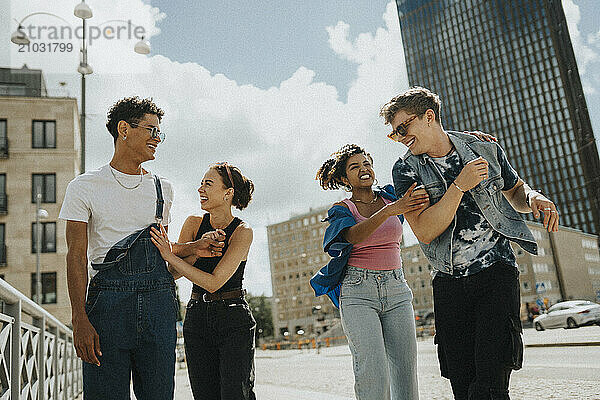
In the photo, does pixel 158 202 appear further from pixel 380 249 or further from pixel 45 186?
pixel 45 186

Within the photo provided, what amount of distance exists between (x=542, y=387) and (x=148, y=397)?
→ 6987 millimetres

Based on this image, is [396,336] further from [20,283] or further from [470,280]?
[20,283]

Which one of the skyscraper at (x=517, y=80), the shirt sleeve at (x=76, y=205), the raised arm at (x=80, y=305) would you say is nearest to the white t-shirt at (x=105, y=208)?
the shirt sleeve at (x=76, y=205)

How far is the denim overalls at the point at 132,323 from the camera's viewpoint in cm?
287

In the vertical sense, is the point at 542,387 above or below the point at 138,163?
below

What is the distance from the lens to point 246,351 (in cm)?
356

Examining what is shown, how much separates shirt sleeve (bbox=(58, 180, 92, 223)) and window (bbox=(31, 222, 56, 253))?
114ft

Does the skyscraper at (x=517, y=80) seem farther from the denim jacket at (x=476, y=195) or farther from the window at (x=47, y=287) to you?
the denim jacket at (x=476, y=195)

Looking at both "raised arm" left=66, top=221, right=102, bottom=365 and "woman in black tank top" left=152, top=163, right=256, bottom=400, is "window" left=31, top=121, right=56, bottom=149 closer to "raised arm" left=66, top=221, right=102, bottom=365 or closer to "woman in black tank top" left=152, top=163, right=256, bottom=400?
"woman in black tank top" left=152, top=163, right=256, bottom=400

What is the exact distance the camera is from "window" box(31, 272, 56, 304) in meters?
33.4

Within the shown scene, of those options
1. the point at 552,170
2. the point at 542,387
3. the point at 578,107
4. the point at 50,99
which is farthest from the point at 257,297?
the point at 542,387

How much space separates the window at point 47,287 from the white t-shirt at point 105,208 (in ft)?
110

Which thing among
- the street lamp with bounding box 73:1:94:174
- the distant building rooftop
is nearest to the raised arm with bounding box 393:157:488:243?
the street lamp with bounding box 73:1:94:174

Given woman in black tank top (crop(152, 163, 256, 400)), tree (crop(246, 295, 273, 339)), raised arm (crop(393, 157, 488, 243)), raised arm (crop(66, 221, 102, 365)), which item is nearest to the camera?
raised arm (crop(66, 221, 102, 365))
